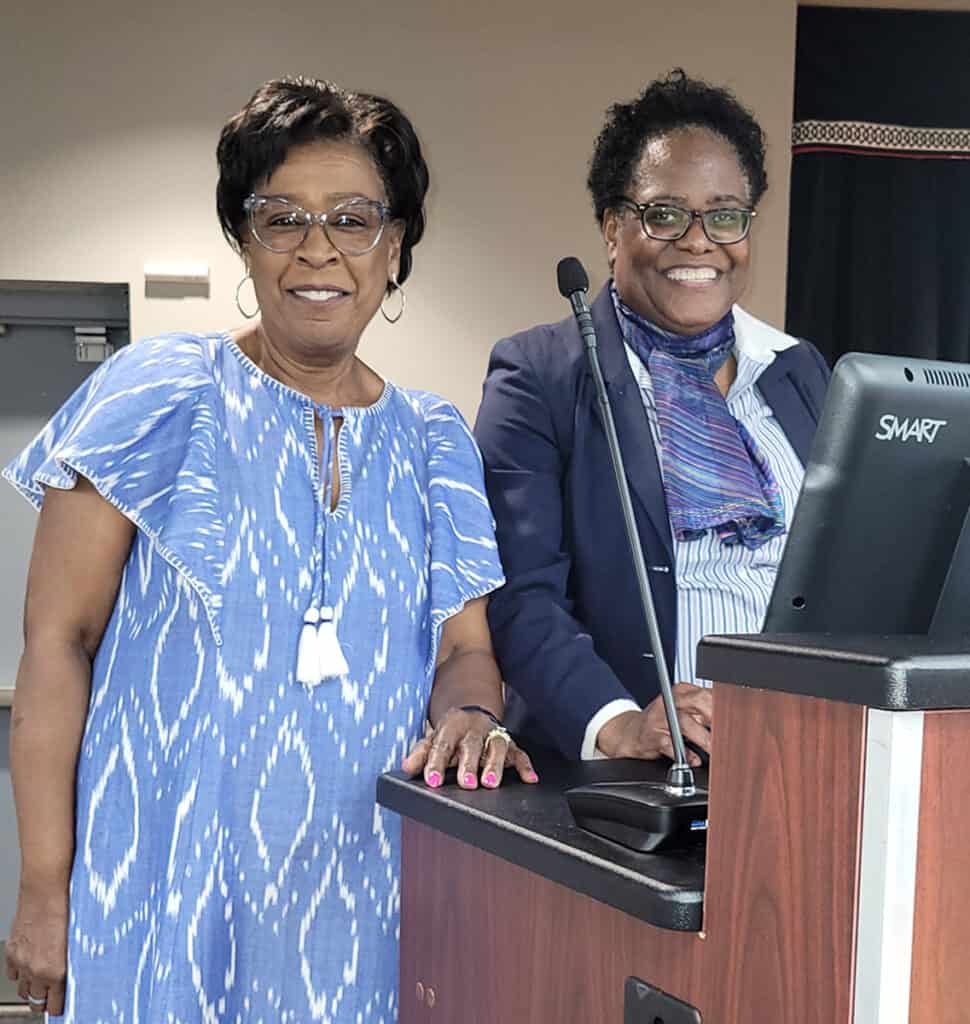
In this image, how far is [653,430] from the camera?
6.08 feet

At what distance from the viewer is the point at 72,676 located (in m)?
1.49

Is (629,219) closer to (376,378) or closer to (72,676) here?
Result: (376,378)

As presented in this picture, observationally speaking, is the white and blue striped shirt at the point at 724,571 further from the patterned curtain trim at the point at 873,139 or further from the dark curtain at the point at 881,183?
the patterned curtain trim at the point at 873,139

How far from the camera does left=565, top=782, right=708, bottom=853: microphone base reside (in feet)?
3.44

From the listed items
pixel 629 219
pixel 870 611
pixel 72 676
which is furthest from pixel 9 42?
pixel 870 611

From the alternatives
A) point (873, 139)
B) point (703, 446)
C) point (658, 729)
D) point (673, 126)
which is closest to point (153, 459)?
point (658, 729)

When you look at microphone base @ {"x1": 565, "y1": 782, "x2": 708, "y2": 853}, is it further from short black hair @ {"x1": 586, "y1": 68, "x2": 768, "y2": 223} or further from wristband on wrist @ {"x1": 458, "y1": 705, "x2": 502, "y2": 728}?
short black hair @ {"x1": 586, "y1": 68, "x2": 768, "y2": 223}

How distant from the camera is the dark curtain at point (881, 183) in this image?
162 inches

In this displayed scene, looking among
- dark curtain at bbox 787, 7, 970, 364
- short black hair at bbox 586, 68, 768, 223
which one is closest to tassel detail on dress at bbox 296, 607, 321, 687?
short black hair at bbox 586, 68, 768, 223

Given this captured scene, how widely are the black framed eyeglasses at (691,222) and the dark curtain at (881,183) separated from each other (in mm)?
2375

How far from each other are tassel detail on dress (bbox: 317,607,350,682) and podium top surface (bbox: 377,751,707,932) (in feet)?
0.46

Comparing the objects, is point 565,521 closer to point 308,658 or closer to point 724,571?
point 724,571

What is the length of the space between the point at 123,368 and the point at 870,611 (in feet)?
2.80

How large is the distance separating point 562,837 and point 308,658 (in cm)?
46
